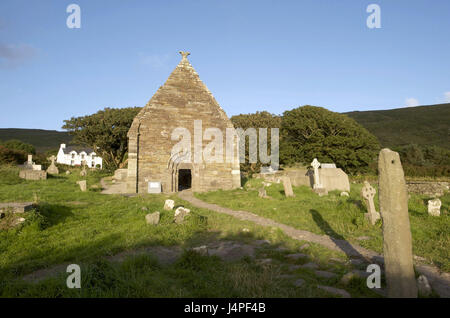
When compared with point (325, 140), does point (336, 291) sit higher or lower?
lower

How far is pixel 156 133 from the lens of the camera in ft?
55.4

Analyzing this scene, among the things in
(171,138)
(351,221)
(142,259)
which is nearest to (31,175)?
(171,138)

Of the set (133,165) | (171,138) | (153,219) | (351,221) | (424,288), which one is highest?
(171,138)

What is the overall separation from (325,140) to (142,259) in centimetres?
3307


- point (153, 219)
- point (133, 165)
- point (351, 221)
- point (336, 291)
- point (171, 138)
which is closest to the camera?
point (336, 291)

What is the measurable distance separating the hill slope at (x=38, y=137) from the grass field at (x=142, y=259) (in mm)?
102534

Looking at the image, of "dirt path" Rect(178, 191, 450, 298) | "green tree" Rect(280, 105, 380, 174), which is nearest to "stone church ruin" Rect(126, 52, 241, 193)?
"dirt path" Rect(178, 191, 450, 298)

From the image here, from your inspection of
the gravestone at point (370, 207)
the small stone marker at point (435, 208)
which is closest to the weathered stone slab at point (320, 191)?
the gravestone at point (370, 207)

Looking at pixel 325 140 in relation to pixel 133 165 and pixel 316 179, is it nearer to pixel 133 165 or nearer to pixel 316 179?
pixel 316 179

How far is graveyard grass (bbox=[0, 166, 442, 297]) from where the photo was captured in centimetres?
413

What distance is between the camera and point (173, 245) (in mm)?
6930

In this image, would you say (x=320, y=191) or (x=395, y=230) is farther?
(x=320, y=191)

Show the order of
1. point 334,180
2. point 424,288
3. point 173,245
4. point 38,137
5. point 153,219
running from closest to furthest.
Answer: point 424,288 → point 173,245 → point 153,219 → point 334,180 → point 38,137

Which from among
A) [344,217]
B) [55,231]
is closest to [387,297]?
[344,217]
